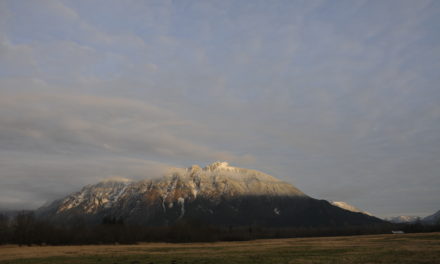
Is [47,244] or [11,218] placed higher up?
[11,218]

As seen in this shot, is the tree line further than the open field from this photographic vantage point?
Yes

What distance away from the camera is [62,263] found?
53.0 m

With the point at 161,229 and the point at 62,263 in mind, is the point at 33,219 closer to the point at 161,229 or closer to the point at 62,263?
the point at 161,229

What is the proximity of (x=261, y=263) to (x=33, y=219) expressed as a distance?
147 meters

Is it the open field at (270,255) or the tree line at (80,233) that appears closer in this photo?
the open field at (270,255)

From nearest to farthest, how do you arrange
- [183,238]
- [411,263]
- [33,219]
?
[411,263] → [33,219] → [183,238]

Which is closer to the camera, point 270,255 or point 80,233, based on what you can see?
point 270,255

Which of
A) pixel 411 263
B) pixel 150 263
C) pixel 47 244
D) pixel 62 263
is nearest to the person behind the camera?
pixel 411 263

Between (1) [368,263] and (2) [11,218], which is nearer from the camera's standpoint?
(1) [368,263]

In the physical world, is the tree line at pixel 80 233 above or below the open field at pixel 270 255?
above

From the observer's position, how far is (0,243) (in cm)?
13938

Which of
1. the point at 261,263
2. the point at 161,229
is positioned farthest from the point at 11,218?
the point at 261,263

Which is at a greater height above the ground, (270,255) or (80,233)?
(80,233)

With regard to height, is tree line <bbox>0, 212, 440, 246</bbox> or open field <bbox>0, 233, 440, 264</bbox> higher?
tree line <bbox>0, 212, 440, 246</bbox>
